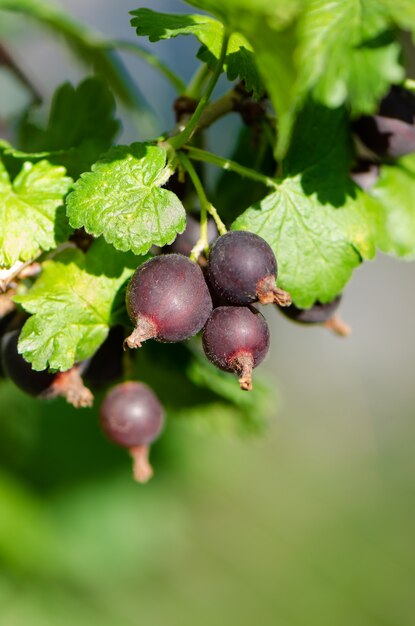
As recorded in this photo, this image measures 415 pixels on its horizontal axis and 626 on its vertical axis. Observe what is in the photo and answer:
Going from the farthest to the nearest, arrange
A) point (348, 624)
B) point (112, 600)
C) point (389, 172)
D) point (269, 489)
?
point (269, 489), point (348, 624), point (112, 600), point (389, 172)

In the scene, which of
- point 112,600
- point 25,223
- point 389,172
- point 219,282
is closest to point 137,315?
point 219,282

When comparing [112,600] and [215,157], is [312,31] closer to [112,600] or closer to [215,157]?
[215,157]

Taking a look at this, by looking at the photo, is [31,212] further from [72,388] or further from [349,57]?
[349,57]

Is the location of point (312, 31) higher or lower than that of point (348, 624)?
higher

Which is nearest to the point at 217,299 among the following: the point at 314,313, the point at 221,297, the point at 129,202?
the point at 221,297

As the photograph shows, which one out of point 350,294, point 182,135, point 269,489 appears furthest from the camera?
point 350,294

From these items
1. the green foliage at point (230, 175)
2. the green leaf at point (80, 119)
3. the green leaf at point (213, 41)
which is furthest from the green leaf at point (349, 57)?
the green leaf at point (80, 119)
